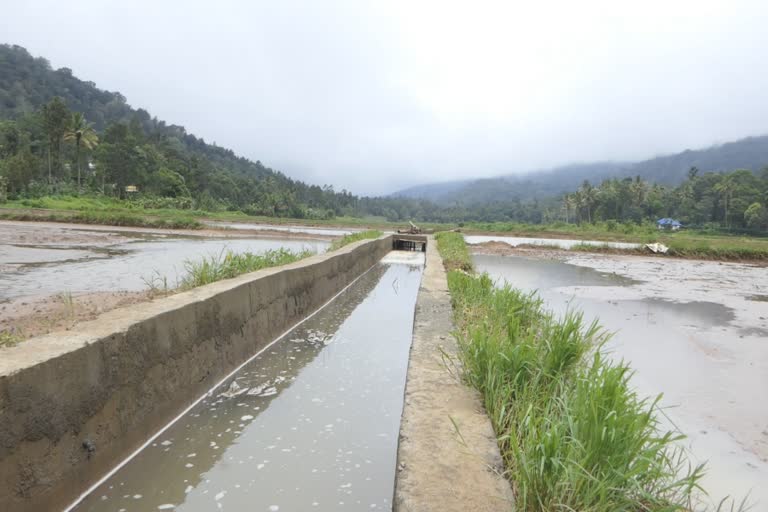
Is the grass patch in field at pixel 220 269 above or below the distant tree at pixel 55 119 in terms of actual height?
below

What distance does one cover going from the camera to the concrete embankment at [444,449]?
5.72ft

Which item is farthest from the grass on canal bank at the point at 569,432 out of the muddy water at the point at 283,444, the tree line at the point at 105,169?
the tree line at the point at 105,169

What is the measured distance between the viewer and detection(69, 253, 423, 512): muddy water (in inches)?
92.0

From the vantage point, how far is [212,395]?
12.1 ft

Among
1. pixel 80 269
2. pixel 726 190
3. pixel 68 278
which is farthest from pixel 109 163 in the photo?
pixel 726 190

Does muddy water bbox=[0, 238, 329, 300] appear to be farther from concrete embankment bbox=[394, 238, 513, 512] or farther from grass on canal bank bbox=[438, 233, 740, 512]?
grass on canal bank bbox=[438, 233, 740, 512]

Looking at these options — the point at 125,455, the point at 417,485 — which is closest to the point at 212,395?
the point at 125,455

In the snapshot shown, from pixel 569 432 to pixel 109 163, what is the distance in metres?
55.2

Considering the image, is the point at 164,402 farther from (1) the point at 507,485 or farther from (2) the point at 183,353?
(1) the point at 507,485

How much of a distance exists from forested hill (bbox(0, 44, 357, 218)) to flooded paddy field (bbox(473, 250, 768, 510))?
153 ft

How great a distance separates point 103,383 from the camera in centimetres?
254

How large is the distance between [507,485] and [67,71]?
486 feet

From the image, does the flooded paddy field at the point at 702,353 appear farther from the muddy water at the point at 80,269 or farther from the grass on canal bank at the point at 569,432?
the muddy water at the point at 80,269

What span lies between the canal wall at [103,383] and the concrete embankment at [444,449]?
1636 mm
